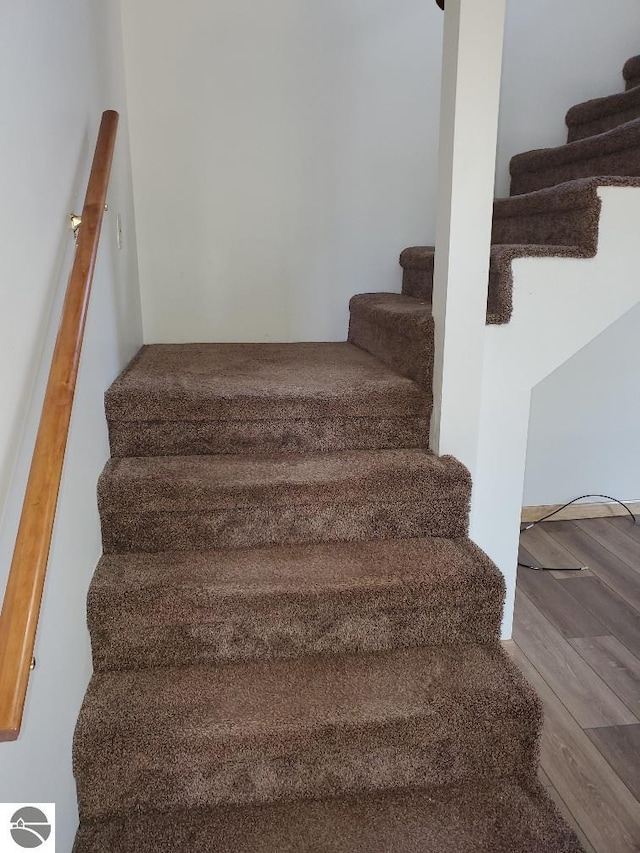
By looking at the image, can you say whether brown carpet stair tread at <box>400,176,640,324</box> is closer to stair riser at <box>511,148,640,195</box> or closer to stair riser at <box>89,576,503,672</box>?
stair riser at <box>511,148,640,195</box>

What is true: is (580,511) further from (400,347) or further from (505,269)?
(505,269)

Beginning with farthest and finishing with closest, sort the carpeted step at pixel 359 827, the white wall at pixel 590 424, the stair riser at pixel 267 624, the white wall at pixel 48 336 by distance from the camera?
the white wall at pixel 590 424
the stair riser at pixel 267 624
the carpeted step at pixel 359 827
the white wall at pixel 48 336

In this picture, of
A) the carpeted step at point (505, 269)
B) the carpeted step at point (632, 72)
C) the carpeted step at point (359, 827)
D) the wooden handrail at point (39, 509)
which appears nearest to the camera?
the wooden handrail at point (39, 509)

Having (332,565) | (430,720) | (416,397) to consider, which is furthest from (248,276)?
(430,720)

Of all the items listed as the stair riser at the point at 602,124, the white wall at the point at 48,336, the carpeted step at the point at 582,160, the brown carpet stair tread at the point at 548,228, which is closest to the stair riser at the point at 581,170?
the carpeted step at the point at 582,160

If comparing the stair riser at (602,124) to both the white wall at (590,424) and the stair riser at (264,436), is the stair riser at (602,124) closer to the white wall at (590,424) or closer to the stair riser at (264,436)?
the white wall at (590,424)

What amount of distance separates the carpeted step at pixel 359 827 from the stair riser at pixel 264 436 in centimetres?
93

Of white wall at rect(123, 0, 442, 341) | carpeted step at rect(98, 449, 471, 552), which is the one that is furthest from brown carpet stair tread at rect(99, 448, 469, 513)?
white wall at rect(123, 0, 442, 341)

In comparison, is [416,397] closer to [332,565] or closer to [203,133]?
[332,565]

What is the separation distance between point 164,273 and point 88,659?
170cm

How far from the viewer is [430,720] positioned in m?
1.38

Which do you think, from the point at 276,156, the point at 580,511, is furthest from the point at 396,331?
the point at 580,511

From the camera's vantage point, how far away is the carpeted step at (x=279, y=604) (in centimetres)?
149

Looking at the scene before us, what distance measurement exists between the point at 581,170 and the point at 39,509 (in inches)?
92.7
